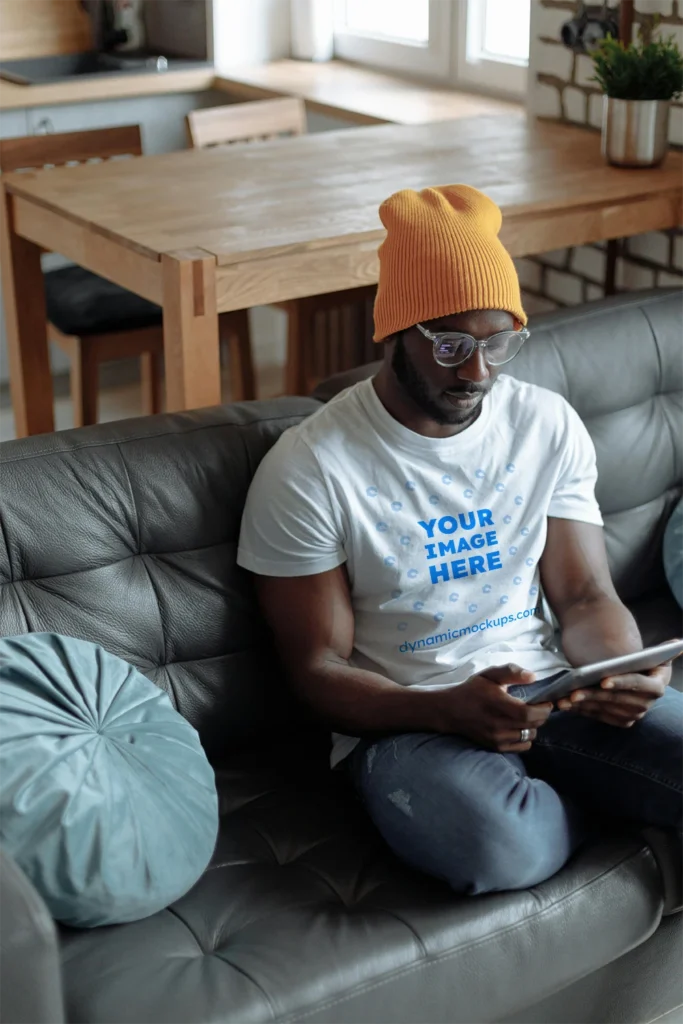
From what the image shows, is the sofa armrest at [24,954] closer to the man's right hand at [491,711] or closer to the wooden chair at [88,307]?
the man's right hand at [491,711]

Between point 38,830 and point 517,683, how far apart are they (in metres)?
0.61

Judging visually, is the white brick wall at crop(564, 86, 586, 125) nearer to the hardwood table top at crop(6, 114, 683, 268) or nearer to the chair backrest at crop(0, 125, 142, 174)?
the hardwood table top at crop(6, 114, 683, 268)

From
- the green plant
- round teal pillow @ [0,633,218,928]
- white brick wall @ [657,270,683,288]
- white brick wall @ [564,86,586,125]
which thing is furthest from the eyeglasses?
white brick wall @ [564,86,586,125]

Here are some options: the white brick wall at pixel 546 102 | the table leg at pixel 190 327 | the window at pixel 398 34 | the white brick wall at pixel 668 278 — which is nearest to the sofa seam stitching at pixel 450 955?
the table leg at pixel 190 327

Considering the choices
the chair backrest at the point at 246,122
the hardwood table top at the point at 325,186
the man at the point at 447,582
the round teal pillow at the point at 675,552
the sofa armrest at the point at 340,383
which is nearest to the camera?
the man at the point at 447,582

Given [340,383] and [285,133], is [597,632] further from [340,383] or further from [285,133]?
[285,133]

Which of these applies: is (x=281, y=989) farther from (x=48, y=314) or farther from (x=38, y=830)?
(x=48, y=314)

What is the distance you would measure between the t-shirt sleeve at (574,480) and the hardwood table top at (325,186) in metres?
0.67

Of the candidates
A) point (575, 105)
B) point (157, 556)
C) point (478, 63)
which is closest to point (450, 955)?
point (157, 556)

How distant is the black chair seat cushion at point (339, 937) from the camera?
4.61 ft

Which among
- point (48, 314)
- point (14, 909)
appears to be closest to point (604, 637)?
point (14, 909)

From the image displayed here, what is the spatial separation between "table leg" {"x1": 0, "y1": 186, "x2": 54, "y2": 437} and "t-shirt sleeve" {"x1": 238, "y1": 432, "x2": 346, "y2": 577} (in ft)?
4.42

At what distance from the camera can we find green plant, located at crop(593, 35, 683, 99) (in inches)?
106

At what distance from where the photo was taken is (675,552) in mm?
2275
